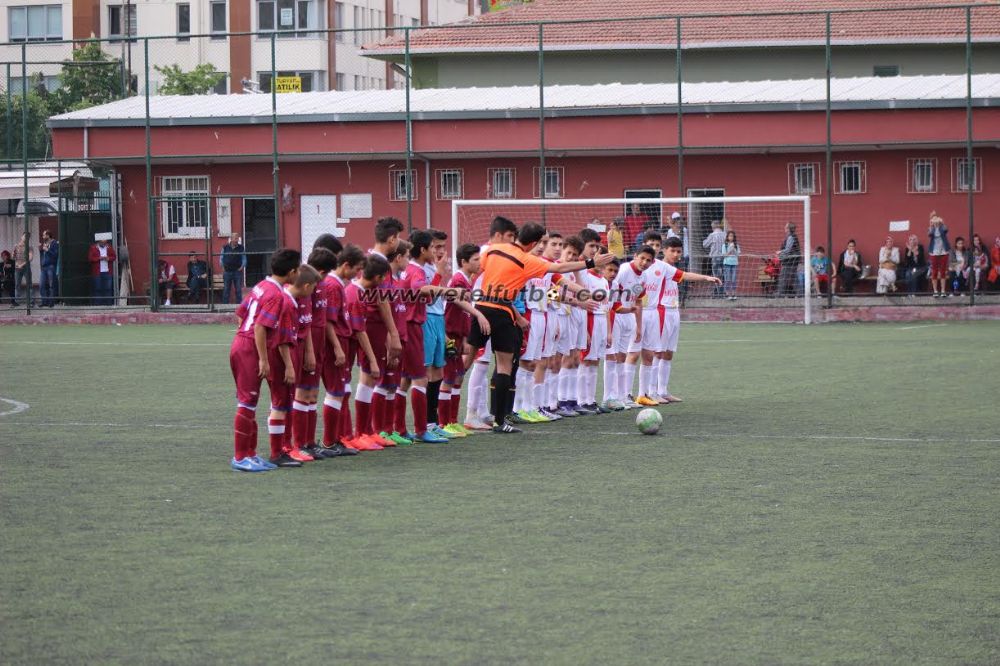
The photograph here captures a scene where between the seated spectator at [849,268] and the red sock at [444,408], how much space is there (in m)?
19.0

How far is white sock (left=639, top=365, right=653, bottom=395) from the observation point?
1381 cm

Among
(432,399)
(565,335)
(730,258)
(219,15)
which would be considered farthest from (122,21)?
(432,399)

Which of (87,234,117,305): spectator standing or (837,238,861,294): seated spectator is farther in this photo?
(87,234,117,305): spectator standing

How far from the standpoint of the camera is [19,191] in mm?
32031

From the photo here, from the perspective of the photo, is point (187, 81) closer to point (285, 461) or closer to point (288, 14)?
point (288, 14)

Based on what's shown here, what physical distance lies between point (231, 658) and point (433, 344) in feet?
20.1

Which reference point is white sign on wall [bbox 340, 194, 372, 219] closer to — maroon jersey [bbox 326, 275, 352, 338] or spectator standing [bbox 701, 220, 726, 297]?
spectator standing [bbox 701, 220, 726, 297]

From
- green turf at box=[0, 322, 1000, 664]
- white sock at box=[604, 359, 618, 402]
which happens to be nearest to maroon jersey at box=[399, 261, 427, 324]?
green turf at box=[0, 322, 1000, 664]

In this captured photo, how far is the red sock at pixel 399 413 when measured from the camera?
1111cm

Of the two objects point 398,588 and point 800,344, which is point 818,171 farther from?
point 398,588

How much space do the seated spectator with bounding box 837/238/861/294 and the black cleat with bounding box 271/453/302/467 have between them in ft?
68.9

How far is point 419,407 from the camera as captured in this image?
11.1 m

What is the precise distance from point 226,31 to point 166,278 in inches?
1080

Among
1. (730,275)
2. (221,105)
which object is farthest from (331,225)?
(730,275)
